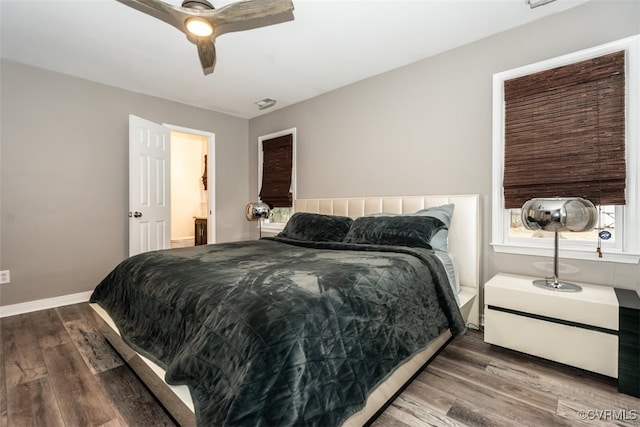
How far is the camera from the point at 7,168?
9.84 feet

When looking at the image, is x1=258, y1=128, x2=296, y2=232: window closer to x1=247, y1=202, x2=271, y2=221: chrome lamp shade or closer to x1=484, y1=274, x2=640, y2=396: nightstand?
x1=247, y1=202, x2=271, y2=221: chrome lamp shade

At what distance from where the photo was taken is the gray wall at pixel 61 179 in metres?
3.03

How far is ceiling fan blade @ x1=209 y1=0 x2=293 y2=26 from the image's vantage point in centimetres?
187

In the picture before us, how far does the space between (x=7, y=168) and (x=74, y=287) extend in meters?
1.41

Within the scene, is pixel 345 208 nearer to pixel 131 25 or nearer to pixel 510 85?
pixel 510 85

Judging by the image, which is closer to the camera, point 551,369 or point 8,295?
point 551,369

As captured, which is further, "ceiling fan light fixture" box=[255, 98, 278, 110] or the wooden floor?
"ceiling fan light fixture" box=[255, 98, 278, 110]

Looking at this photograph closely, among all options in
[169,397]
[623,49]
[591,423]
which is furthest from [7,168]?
[623,49]

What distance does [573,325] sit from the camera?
1818 millimetres

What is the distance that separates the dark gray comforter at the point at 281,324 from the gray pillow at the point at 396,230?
0.77 feet

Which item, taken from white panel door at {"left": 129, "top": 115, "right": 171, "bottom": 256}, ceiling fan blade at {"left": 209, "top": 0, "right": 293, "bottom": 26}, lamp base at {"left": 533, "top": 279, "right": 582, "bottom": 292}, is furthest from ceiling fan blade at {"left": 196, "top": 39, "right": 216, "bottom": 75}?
lamp base at {"left": 533, "top": 279, "right": 582, "bottom": 292}

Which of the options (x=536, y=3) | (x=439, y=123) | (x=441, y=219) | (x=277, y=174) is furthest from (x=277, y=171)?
(x=536, y=3)

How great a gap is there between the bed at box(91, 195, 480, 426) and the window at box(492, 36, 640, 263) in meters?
0.32

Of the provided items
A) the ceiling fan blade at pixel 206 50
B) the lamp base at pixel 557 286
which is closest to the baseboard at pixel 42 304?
the ceiling fan blade at pixel 206 50
